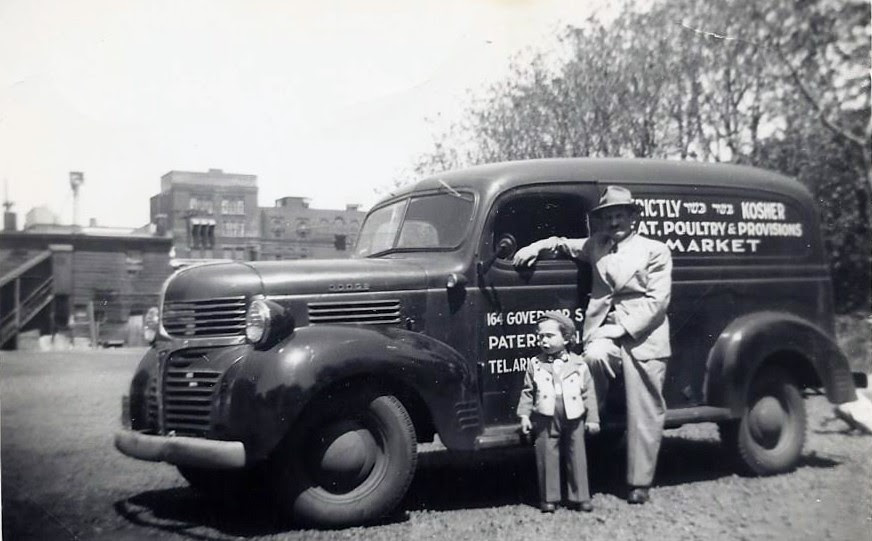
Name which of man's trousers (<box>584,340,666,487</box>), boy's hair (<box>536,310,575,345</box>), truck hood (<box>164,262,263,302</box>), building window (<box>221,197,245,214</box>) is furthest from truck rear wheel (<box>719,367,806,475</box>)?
building window (<box>221,197,245,214</box>)

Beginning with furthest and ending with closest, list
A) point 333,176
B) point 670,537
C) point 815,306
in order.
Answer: point 333,176 < point 815,306 < point 670,537

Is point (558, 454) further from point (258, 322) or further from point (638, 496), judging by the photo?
point (258, 322)

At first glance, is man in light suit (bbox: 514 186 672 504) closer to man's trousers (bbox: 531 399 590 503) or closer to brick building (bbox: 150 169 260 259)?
man's trousers (bbox: 531 399 590 503)

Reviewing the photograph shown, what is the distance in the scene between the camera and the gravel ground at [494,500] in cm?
467

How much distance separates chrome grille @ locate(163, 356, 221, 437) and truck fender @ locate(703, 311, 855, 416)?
3.39m

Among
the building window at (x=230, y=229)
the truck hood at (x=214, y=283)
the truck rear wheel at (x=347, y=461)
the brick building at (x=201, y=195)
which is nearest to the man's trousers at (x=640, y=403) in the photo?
the truck rear wheel at (x=347, y=461)

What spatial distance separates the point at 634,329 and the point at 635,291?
26 centimetres

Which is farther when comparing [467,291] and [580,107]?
[580,107]

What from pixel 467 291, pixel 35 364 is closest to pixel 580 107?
pixel 35 364

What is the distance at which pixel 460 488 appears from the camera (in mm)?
5879

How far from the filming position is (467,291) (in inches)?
208

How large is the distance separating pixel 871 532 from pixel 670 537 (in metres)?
1.27

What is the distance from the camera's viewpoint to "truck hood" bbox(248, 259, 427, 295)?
493 centimetres

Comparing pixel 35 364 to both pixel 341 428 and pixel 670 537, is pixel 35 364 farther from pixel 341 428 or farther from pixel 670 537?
pixel 670 537
